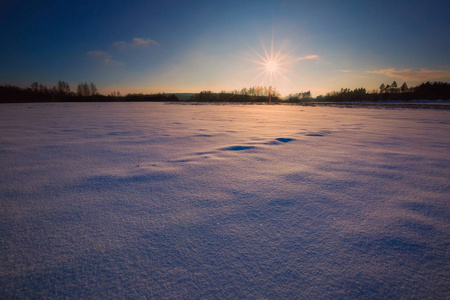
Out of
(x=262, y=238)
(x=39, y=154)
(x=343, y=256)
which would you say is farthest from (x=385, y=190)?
(x=39, y=154)

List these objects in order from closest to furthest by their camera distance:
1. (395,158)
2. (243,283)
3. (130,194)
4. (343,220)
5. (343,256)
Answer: (243,283) < (343,256) < (343,220) < (130,194) < (395,158)

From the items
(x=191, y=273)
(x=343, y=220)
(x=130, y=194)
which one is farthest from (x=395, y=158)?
(x=130, y=194)

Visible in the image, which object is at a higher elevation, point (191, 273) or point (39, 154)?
point (39, 154)

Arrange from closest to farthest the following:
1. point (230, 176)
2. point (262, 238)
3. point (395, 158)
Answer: point (262, 238)
point (230, 176)
point (395, 158)

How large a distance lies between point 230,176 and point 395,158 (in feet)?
7.32

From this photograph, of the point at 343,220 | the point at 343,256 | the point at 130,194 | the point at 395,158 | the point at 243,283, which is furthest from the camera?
the point at 395,158

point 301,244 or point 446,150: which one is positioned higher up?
point 446,150

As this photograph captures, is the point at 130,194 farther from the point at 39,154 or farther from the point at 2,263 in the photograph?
the point at 39,154

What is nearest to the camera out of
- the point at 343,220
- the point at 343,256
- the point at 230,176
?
the point at 343,256

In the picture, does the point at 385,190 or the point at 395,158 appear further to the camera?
the point at 395,158

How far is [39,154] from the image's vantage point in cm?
236

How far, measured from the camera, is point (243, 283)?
698mm

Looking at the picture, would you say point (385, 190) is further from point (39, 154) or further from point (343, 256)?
point (39, 154)

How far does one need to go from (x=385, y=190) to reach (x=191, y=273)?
1619 mm
